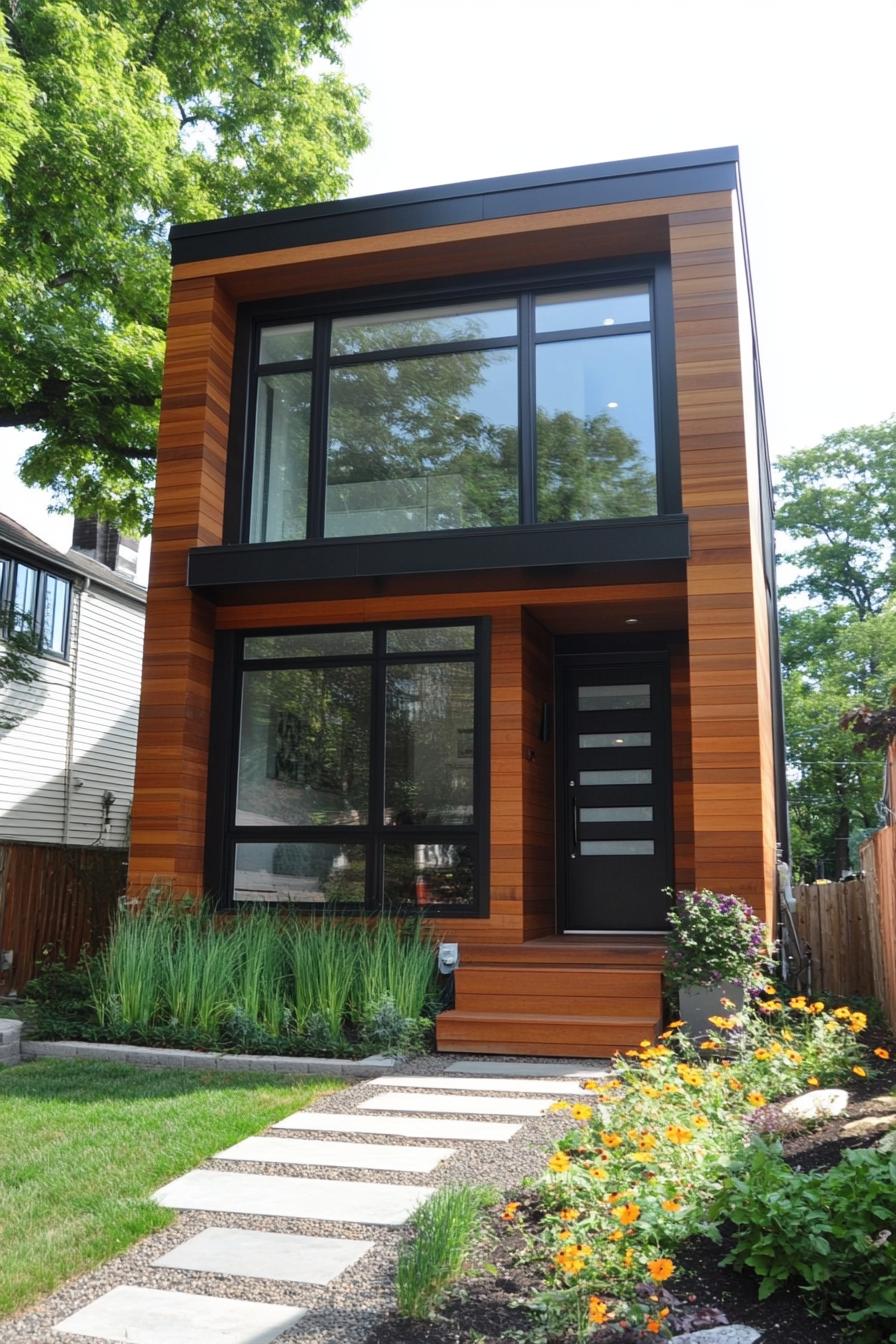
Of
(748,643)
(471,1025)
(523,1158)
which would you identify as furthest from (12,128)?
(523,1158)

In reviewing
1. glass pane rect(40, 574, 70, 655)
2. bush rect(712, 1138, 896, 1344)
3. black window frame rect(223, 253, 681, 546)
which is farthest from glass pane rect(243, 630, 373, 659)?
glass pane rect(40, 574, 70, 655)

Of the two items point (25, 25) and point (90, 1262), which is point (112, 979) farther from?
point (25, 25)

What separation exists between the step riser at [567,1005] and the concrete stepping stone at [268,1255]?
351cm

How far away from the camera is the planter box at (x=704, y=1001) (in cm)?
638

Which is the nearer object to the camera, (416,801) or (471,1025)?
(471,1025)

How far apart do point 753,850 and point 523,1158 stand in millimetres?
3336

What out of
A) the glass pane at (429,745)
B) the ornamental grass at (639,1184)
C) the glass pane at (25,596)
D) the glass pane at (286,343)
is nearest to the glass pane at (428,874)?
the glass pane at (429,745)

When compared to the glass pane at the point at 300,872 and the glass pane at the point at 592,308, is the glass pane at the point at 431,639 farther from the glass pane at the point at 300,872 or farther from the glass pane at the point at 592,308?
the glass pane at the point at 592,308

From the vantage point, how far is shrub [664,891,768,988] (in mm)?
6332

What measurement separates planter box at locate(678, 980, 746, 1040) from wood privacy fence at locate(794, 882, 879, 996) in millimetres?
2680

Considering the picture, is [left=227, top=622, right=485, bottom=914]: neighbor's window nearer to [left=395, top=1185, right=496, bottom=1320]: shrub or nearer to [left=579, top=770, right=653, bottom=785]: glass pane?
[left=579, top=770, right=653, bottom=785]: glass pane

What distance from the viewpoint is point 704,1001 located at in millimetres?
6391

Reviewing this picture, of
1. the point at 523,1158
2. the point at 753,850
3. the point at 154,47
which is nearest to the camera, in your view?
the point at 523,1158

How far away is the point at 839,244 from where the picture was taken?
28.0 ft
